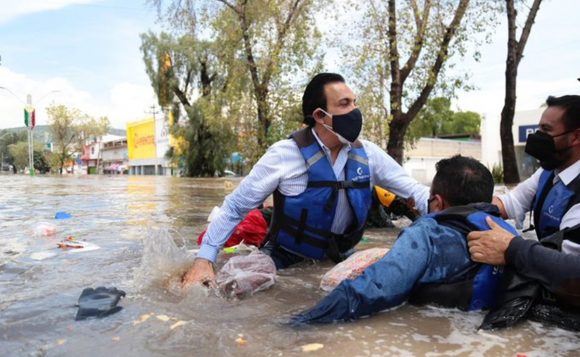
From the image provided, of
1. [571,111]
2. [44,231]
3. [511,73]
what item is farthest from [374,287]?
[511,73]

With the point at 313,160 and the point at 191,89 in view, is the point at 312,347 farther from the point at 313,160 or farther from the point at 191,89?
the point at 191,89

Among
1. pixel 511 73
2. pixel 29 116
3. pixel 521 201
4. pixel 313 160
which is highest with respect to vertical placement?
pixel 29 116

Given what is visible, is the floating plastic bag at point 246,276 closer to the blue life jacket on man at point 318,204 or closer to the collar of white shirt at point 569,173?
the blue life jacket on man at point 318,204

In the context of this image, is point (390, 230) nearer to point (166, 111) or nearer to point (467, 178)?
point (467, 178)

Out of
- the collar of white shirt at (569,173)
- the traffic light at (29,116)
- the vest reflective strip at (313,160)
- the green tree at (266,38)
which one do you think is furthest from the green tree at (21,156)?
the collar of white shirt at (569,173)

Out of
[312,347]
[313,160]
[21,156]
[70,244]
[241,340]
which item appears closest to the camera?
[312,347]

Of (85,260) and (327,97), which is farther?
(85,260)

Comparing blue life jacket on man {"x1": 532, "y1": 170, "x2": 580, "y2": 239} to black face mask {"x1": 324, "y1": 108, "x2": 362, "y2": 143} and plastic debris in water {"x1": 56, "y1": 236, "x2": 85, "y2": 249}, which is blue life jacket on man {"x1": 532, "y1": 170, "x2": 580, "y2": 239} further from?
plastic debris in water {"x1": 56, "y1": 236, "x2": 85, "y2": 249}

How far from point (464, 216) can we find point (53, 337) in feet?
6.14

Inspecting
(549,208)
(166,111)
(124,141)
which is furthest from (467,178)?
(124,141)

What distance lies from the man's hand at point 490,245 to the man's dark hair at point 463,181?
24 centimetres

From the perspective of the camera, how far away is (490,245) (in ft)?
7.72

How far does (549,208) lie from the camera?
2.79 m

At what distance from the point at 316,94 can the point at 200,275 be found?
1240 millimetres
